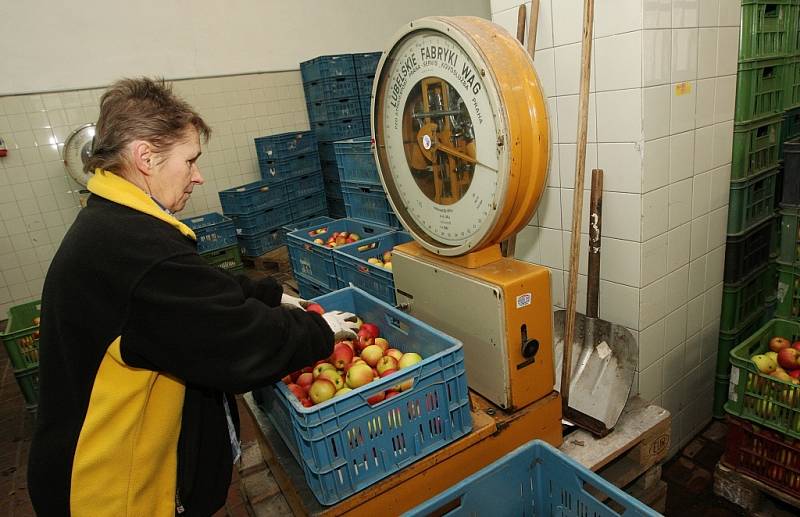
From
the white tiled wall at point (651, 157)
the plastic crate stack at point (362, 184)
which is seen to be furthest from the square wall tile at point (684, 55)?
the plastic crate stack at point (362, 184)

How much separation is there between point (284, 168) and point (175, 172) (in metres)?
4.47

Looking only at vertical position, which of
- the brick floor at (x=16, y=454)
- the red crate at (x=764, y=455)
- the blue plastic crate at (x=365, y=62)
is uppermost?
the blue plastic crate at (x=365, y=62)

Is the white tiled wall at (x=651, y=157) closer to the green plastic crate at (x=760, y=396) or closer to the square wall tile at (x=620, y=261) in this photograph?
the square wall tile at (x=620, y=261)

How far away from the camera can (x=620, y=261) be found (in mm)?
1831

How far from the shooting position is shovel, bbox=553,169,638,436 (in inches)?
58.9

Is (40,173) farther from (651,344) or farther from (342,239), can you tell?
(651,344)

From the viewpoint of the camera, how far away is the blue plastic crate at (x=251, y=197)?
5.18 m

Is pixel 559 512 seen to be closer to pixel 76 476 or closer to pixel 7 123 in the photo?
pixel 76 476

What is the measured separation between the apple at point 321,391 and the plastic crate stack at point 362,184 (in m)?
2.14

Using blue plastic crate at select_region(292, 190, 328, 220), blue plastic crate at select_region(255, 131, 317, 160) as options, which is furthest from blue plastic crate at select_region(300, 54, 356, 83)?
blue plastic crate at select_region(292, 190, 328, 220)

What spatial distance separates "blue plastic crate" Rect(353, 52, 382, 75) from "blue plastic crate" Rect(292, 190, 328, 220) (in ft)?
4.75

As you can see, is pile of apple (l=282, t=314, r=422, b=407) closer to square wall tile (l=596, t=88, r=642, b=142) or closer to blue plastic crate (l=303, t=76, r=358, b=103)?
square wall tile (l=596, t=88, r=642, b=142)

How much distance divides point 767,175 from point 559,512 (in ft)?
6.64

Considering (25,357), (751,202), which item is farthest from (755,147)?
(25,357)
